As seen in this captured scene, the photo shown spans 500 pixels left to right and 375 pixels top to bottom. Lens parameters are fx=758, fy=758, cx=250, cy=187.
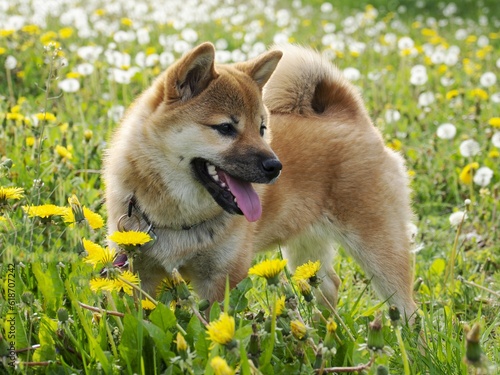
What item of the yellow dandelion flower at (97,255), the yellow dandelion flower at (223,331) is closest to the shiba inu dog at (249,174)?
the yellow dandelion flower at (97,255)

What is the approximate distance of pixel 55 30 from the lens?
8.91 metres

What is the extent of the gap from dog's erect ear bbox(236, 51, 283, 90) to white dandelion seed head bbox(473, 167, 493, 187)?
2.21 meters

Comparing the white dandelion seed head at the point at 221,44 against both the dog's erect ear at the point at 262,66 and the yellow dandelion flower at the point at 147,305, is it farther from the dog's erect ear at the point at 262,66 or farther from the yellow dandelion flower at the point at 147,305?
the yellow dandelion flower at the point at 147,305

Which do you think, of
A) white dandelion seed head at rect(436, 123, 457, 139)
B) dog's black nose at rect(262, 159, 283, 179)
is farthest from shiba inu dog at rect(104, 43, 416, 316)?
white dandelion seed head at rect(436, 123, 457, 139)

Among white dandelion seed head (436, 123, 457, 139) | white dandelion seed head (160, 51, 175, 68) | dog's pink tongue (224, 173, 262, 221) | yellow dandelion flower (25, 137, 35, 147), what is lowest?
white dandelion seed head (436, 123, 457, 139)

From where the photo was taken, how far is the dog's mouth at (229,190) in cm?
331

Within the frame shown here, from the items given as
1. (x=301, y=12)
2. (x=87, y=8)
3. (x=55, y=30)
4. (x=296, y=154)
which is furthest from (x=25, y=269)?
(x=301, y=12)

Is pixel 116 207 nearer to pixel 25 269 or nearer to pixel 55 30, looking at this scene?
pixel 25 269

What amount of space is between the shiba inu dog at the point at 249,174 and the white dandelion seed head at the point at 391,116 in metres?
2.53

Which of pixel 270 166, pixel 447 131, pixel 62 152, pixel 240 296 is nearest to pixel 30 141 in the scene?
pixel 62 152

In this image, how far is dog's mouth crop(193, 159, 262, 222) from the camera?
3.31 metres

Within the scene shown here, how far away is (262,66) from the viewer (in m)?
3.69

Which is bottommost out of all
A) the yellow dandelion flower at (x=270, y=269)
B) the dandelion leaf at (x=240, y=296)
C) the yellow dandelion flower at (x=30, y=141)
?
the yellow dandelion flower at (x=30, y=141)

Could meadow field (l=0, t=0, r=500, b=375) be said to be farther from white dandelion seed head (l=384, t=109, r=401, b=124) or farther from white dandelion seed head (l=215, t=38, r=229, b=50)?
white dandelion seed head (l=215, t=38, r=229, b=50)
